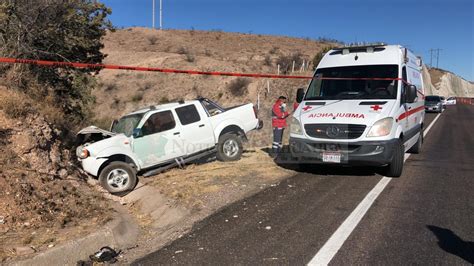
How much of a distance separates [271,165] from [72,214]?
4999 mm

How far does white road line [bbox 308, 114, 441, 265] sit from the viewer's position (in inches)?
182

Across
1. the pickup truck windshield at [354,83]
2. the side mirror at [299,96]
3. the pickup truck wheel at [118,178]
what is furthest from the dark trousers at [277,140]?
the pickup truck wheel at [118,178]

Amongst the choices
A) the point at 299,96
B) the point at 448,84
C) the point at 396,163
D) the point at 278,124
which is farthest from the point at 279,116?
the point at 448,84

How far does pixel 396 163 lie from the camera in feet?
27.2

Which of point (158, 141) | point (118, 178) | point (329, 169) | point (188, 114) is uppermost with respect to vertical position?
point (188, 114)

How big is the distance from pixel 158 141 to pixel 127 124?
889 mm

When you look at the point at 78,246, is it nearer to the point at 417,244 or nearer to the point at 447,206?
the point at 417,244

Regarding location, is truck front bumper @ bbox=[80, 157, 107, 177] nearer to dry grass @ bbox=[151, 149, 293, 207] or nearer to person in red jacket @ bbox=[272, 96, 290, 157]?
dry grass @ bbox=[151, 149, 293, 207]

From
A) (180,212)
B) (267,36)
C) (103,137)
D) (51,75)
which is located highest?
(267,36)

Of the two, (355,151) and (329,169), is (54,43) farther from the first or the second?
(355,151)

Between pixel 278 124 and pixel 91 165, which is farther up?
pixel 278 124

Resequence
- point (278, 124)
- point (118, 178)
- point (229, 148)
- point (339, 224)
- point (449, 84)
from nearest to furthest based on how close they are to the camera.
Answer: point (339, 224) → point (118, 178) → point (229, 148) → point (278, 124) → point (449, 84)

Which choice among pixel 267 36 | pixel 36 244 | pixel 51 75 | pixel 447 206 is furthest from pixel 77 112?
pixel 267 36

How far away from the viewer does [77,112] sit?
15289 mm
